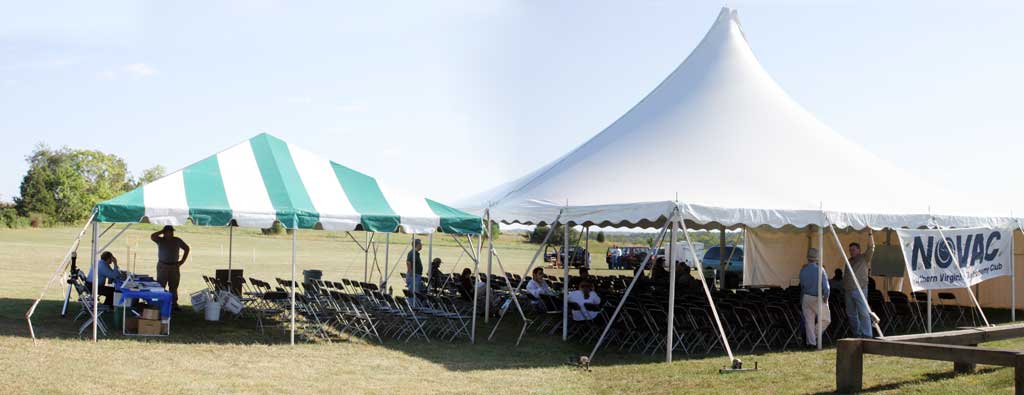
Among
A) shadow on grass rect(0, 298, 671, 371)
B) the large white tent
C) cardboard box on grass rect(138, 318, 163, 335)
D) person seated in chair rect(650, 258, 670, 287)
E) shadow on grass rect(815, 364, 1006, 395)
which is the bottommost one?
shadow on grass rect(0, 298, 671, 371)

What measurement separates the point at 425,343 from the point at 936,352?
217 inches

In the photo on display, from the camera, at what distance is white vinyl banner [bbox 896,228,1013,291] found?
35.9 feet

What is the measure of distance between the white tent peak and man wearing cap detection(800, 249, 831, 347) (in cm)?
66

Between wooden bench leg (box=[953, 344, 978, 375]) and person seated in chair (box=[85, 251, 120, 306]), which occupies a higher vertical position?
person seated in chair (box=[85, 251, 120, 306])

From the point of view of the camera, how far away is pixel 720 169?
11133 millimetres

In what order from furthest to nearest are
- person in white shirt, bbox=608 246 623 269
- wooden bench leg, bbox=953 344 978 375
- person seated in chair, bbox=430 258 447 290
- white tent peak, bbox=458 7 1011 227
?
person in white shirt, bbox=608 246 623 269
person seated in chair, bbox=430 258 447 290
white tent peak, bbox=458 7 1011 227
wooden bench leg, bbox=953 344 978 375

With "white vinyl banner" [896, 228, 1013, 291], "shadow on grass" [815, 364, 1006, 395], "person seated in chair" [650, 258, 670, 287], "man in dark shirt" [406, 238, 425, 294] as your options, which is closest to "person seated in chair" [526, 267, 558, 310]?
"person seated in chair" [650, 258, 670, 287]

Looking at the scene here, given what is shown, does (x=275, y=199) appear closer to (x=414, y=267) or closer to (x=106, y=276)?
(x=106, y=276)

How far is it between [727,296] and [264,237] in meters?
43.6

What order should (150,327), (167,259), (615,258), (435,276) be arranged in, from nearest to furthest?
(150,327)
(167,259)
(435,276)
(615,258)

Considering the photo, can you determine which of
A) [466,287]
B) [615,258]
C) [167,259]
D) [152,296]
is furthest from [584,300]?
[615,258]

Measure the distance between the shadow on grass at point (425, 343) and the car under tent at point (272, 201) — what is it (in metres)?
0.36

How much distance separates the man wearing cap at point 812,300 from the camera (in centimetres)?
1041

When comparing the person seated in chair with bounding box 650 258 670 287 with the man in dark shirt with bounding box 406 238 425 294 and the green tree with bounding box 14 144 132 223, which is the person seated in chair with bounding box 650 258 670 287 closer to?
the man in dark shirt with bounding box 406 238 425 294
